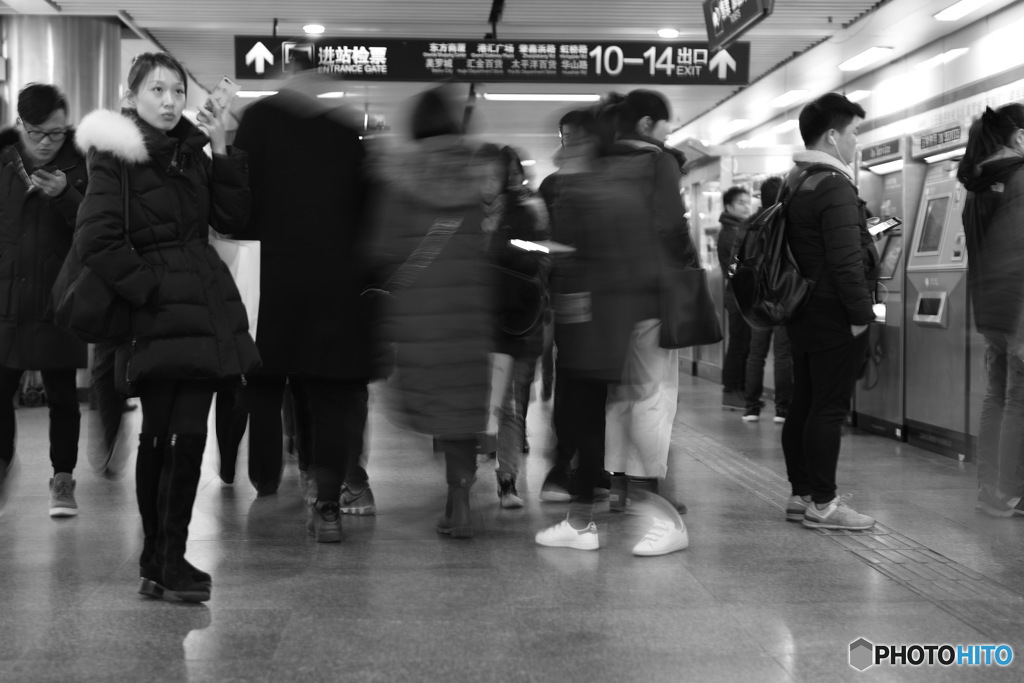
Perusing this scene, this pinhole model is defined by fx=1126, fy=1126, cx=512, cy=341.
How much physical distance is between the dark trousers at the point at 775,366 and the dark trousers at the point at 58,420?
485 centimetres

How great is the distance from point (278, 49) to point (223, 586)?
200 centimetres

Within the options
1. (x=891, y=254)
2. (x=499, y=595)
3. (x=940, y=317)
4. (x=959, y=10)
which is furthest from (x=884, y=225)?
(x=499, y=595)

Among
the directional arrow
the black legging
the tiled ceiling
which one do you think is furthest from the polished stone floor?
the directional arrow

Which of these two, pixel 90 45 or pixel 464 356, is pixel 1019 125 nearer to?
pixel 464 356

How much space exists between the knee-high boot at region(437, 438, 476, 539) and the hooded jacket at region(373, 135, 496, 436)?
50 cm

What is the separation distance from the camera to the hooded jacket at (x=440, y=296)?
3.66 metres

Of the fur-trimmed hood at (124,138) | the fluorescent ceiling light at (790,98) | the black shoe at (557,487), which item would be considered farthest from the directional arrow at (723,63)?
the fur-trimmed hood at (124,138)

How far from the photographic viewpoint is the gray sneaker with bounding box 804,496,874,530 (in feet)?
15.0

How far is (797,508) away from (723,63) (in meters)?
5.71

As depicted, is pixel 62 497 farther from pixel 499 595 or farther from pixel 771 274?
pixel 771 274

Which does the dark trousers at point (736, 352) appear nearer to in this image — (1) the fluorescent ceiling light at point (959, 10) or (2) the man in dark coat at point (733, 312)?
(2) the man in dark coat at point (733, 312)

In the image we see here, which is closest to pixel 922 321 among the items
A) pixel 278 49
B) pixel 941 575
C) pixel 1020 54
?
pixel 1020 54

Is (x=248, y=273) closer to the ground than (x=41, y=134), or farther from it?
closer to the ground

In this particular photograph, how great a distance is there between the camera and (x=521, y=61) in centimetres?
945
